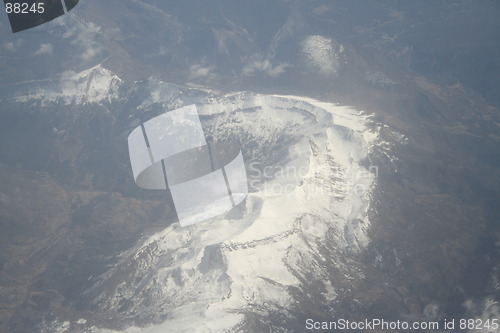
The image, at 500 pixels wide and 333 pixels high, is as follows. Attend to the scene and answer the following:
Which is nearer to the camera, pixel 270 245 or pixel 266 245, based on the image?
pixel 266 245

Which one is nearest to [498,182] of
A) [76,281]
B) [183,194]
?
[183,194]

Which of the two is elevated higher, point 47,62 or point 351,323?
point 47,62

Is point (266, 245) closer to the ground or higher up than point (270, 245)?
higher up

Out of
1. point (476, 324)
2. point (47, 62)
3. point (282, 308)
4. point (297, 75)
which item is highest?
point (47, 62)

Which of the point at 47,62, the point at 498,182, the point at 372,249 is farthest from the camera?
the point at 47,62

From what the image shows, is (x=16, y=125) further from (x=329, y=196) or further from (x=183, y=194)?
(x=329, y=196)

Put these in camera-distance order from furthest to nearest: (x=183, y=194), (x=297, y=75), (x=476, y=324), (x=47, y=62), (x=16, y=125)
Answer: (x=297, y=75), (x=47, y=62), (x=16, y=125), (x=183, y=194), (x=476, y=324)

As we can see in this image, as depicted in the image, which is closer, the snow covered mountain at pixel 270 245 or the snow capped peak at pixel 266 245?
the snow covered mountain at pixel 270 245

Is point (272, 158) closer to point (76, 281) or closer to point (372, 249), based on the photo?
point (372, 249)

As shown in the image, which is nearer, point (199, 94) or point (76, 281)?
point (76, 281)

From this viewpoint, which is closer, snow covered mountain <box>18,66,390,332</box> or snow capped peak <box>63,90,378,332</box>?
snow covered mountain <box>18,66,390,332</box>
